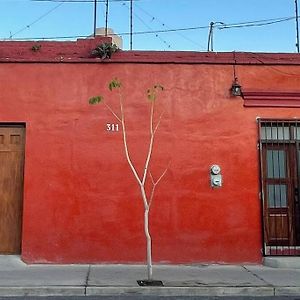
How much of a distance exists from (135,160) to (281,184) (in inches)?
126

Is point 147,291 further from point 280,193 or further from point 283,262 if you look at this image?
point 280,193

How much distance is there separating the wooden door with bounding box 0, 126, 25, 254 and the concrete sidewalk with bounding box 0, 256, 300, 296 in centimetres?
41

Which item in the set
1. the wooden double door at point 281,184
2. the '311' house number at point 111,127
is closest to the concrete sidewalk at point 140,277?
the wooden double door at point 281,184

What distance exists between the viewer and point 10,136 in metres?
10.6

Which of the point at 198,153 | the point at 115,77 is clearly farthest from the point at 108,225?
the point at 115,77

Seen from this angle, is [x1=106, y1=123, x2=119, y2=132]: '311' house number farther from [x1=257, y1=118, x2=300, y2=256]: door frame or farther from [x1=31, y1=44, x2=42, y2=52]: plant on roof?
[x1=257, y1=118, x2=300, y2=256]: door frame

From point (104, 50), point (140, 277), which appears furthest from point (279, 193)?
point (104, 50)

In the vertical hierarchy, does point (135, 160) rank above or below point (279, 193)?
above

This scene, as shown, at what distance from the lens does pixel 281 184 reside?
35.3 ft

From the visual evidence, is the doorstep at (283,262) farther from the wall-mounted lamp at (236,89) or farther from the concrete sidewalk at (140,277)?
the wall-mounted lamp at (236,89)

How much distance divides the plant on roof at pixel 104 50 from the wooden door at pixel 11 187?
7.44ft

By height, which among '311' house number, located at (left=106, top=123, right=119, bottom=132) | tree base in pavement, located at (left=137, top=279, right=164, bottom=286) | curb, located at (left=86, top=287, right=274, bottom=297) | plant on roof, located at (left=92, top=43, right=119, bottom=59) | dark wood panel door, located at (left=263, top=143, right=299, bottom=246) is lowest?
curb, located at (left=86, top=287, right=274, bottom=297)

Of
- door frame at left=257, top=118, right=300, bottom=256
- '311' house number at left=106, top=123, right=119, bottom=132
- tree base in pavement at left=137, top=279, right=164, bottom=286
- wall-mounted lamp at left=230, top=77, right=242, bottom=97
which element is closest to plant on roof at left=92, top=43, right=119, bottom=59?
'311' house number at left=106, top=123, right=119, bottom=132

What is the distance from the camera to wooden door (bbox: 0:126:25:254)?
34.1 feet
